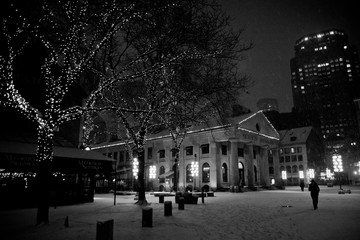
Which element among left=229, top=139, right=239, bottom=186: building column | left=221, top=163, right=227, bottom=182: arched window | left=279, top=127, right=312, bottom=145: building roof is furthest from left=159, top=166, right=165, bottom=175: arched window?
left=279, top=127, right=312, bottom=145: building roof

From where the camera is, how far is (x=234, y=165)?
4141cm

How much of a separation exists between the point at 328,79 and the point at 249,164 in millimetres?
151253

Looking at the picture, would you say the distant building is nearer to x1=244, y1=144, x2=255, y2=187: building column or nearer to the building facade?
the building facade

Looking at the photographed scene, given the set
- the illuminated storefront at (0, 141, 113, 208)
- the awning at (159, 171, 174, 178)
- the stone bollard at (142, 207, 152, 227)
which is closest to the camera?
the stone bollard at (142, 207, 152, 227)

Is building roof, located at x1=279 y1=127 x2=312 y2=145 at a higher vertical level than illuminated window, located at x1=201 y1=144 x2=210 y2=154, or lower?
higher

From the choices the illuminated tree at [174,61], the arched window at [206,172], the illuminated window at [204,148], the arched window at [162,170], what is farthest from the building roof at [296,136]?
the illuminated tree at [174,61]

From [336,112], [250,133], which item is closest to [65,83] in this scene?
[250,133]

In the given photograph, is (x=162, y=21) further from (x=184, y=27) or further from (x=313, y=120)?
(x=313, y=120)

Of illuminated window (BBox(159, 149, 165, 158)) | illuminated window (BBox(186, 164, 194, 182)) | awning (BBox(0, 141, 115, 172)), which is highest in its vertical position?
illuminated window (BBox(159, 149, 165, 158))

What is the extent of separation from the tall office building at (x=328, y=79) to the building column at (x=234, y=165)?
4671 inches

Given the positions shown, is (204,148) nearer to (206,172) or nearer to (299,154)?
(206,172)

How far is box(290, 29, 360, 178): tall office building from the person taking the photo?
15488cm

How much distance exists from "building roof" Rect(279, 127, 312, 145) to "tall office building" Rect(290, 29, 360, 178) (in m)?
74.3

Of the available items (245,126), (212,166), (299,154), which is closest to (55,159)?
(212,166)
